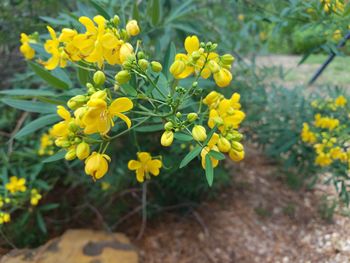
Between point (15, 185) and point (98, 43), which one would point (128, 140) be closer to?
point (15, 185)

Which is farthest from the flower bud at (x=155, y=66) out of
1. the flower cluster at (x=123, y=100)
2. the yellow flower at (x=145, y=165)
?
the yellow flower at (x=145, y=165)

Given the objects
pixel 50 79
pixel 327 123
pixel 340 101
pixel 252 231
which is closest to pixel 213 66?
pixel 50 79

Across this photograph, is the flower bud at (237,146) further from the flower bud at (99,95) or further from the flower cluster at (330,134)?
the flower cluster at (330,134)

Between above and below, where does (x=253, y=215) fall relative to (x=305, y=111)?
below

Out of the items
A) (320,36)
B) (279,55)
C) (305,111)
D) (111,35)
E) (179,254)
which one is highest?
(111,35)

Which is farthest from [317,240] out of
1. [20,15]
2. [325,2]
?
[20,15]

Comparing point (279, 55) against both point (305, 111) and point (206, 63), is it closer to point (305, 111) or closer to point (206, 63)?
point (305, 111)
